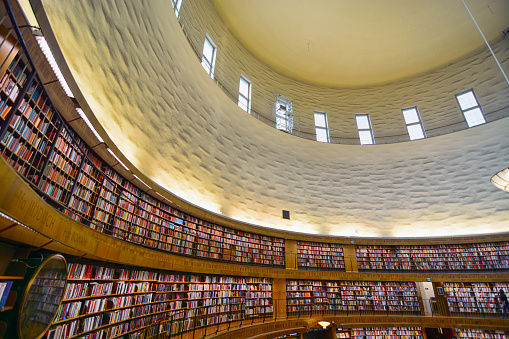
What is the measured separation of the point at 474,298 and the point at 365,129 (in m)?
7.67

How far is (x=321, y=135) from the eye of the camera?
12.4m

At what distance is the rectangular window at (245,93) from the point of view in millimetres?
10414

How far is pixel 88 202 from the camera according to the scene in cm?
347

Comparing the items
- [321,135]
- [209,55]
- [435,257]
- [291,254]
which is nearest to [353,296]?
[291,254]

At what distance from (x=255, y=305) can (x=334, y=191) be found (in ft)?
19.1

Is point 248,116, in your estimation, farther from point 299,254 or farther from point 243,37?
point 299,254

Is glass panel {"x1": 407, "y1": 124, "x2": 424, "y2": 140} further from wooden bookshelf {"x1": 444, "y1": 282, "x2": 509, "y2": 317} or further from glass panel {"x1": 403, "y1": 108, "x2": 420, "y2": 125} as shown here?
wooden bookshelf {"x1": 444, "y1": 282, "x2": 509, "y2": 317}

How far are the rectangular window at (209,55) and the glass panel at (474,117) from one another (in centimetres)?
1075

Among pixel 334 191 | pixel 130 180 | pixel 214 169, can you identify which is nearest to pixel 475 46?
pixel 334 191

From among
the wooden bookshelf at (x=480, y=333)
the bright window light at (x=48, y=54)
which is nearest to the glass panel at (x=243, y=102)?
the bright window light at (x=48, y=54)

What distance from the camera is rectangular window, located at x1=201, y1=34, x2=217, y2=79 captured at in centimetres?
Result: 867

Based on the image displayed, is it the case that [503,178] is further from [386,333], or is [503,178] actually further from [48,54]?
[48,54]

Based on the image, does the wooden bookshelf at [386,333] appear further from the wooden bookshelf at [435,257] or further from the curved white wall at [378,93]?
the curved white wall at [378,93]

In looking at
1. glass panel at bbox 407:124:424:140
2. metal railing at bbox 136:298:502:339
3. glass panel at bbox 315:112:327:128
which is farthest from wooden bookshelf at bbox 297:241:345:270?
glass panel at bbox 407:124:424:140
